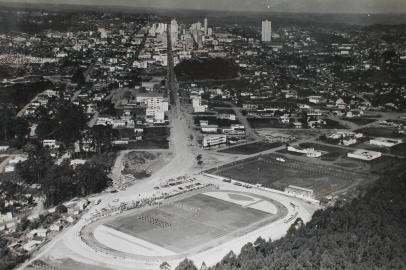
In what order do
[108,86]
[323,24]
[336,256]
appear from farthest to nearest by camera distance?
[323,24] → [108,86] → [336,256]

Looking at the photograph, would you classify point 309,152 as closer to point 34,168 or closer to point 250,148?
point 250,148

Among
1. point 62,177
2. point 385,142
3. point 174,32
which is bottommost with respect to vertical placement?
point 385,142

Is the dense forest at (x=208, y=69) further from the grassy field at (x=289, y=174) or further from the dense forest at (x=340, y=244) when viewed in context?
the dense forest at (x=340, y=244)

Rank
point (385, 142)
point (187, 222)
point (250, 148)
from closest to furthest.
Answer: point (187, 222) → point (250, 148) → point (385, 142)

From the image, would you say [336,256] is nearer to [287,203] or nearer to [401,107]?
[287,203]

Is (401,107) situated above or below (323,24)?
below

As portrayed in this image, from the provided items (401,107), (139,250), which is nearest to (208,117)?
(401,107)

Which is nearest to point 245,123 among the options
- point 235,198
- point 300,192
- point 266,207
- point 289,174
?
point 289,174
